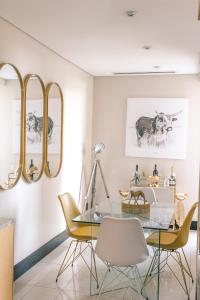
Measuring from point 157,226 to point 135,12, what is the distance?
1837 mm

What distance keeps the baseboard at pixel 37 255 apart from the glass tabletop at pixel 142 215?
859 mm

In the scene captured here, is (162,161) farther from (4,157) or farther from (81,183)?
(4,157)

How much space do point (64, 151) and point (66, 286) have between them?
190 cm

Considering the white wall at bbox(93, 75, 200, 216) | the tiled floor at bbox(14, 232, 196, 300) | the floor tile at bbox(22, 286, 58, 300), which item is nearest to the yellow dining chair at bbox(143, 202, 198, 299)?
the tiled floor at bbox(14, 232, 196, 300)

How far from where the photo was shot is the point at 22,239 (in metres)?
3.64

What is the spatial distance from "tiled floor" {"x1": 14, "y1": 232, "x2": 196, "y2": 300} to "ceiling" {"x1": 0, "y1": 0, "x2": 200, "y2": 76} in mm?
2515

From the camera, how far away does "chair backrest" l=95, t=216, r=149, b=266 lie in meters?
2.75

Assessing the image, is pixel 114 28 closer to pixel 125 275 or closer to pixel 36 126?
pixel 36 126

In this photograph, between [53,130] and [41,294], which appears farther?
[53,130]

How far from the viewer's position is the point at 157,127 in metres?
5.57

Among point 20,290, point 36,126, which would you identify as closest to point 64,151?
point 36,126

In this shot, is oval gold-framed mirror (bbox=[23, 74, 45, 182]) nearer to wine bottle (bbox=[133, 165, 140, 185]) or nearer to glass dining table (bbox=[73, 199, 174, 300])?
glass dining table (bbox=[73, 199, 174, 300])

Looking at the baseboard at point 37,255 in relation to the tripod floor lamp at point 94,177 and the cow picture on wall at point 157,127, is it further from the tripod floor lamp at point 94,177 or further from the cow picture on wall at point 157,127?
the cow picture on wall at point 157,127

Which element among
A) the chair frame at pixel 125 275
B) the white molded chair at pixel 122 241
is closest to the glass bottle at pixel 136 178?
the chair frame at pixel 125 275
